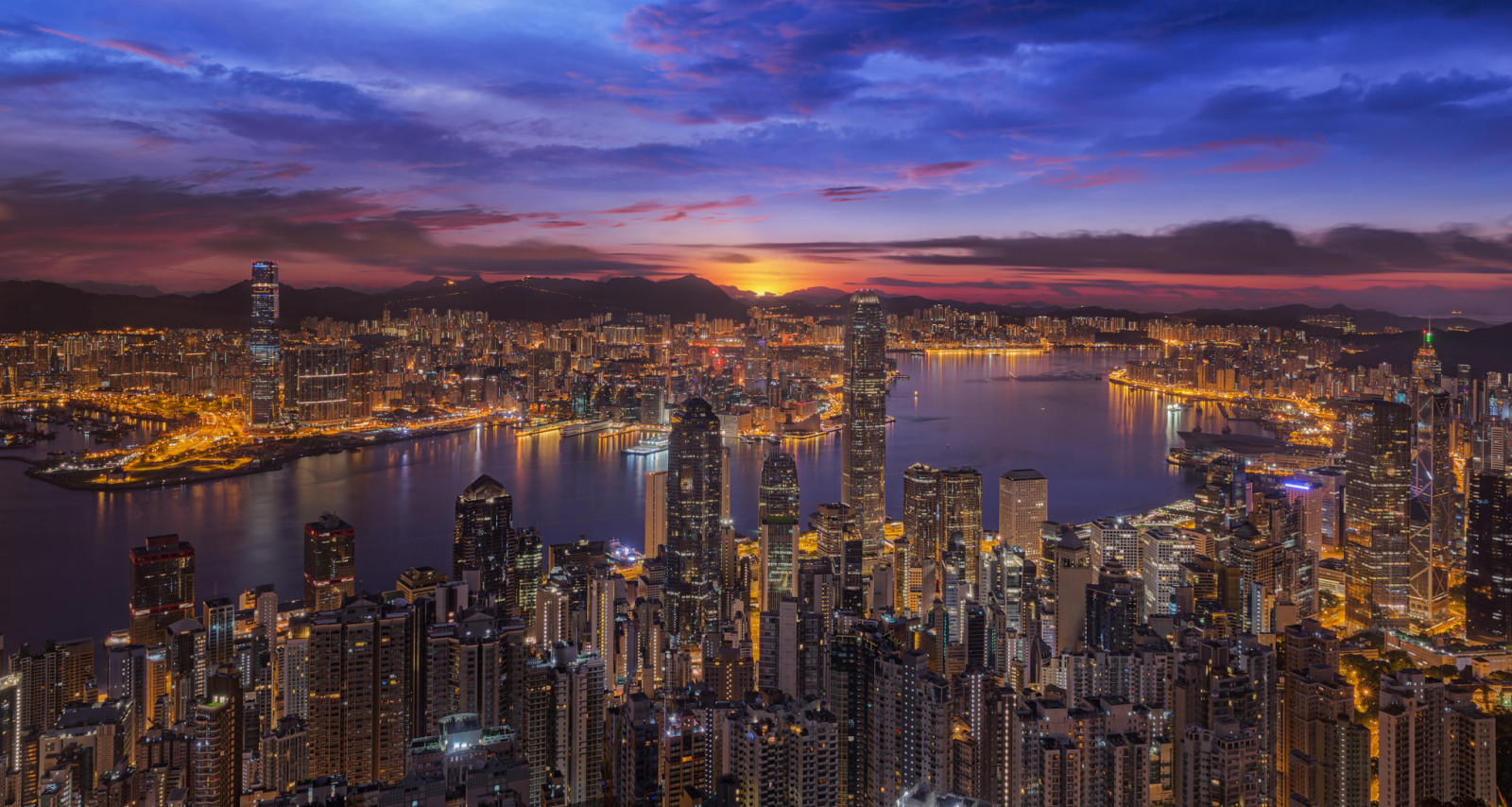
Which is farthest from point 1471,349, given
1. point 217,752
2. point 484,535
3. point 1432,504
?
point 217,752

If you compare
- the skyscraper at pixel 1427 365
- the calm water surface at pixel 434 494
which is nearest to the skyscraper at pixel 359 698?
the calm water surface at pixel 434 494

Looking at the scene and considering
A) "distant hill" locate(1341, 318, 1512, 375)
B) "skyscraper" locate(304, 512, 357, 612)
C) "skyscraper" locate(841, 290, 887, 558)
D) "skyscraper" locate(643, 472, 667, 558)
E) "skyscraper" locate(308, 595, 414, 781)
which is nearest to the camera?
"skyscraper" locate(308, 595, 414, 781)

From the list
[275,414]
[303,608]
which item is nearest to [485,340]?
[275,414]

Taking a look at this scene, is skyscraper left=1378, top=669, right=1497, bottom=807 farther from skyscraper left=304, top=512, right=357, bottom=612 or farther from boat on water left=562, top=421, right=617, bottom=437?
boat on water left=562, top=421, right=617, bottom=437

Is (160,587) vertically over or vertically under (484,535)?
under

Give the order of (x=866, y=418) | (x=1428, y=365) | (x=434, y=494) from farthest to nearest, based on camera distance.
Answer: (x=866, y=418), (x=1428, y=365), (x=434, y=494)

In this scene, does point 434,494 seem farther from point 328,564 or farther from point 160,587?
point 160,587

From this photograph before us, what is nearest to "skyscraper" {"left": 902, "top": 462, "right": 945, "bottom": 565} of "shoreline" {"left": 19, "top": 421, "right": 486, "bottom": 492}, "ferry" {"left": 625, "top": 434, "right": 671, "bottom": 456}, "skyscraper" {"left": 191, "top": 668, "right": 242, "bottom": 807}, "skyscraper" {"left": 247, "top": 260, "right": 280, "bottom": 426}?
"ferry" {"left": 625, "top": 434, "right": 671, "bottom": 456}
